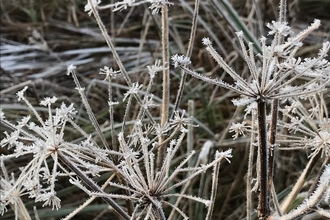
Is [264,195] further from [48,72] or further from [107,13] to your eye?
[107,13]

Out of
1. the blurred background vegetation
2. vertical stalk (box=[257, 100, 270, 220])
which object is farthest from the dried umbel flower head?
the blurred background vegetation

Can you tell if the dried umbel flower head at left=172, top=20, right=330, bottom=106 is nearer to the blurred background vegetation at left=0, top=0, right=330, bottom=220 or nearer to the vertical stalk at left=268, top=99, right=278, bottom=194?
the vertical stalk at left=268, top=99, right=278, bottom=194

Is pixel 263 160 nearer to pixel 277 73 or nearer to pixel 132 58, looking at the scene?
pixel 277 73

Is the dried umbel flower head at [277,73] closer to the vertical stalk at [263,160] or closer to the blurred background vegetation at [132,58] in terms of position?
the vertical stalk at [263,160]

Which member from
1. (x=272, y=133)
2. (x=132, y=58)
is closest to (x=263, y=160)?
(x=272, y=133)

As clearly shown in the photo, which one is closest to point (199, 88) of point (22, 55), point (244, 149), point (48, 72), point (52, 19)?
point (244, 149)

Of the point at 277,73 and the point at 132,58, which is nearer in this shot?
the point at 277,73

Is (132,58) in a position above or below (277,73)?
above
